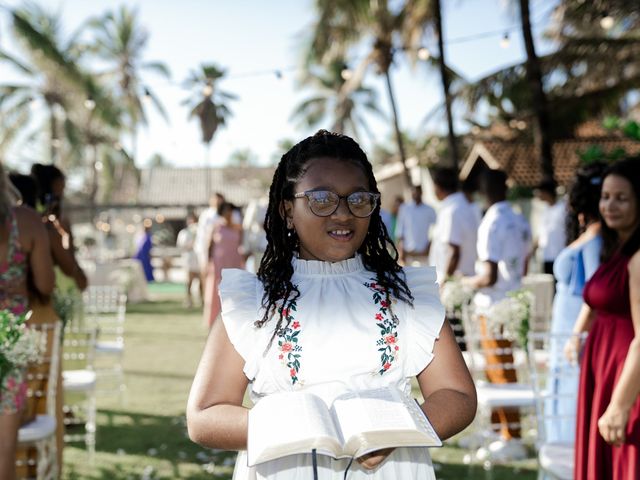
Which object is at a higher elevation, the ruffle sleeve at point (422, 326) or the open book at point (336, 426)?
the ruffle sleeve at point (422, 326)

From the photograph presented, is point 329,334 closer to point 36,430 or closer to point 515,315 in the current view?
point 36,430

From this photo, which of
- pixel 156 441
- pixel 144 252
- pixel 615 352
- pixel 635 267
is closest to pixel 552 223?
pixel 156 441

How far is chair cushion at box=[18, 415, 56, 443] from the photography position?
4.00 m

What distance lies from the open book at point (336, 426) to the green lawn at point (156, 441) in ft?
11.8

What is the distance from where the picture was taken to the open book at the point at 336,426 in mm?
1535

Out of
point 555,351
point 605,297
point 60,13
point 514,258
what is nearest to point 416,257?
point 514,258

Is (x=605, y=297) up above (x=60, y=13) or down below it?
below

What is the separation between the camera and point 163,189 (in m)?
51.0

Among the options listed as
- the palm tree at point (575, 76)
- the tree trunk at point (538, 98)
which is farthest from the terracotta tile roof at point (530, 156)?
the tree trunk at point (538, 98)

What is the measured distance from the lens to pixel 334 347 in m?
1.92

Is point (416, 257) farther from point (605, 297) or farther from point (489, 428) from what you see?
point (605, 297)

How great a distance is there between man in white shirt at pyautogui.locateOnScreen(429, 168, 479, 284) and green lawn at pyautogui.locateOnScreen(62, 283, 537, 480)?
5.27 ft

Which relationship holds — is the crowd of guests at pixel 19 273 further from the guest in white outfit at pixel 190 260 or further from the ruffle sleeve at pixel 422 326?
the guest in white outfit at pixel 190 260

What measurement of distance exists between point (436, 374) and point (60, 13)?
36638mm
